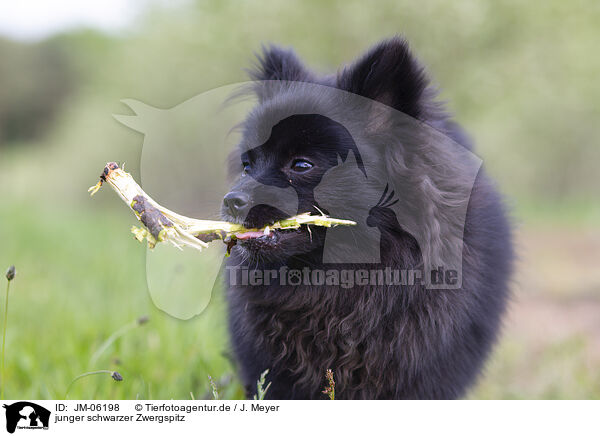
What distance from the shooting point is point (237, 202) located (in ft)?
7.46

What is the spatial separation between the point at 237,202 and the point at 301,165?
0.36 meters

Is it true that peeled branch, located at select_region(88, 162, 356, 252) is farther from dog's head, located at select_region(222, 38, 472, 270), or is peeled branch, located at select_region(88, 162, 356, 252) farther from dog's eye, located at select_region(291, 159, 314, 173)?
dog's eye, located at select_region(291, 159, 314, 173)

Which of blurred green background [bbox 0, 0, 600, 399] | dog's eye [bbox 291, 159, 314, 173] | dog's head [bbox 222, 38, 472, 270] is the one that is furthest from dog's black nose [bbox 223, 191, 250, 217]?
blurred green background [bbox 0, 0, 600, 399]

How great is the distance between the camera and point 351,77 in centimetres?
252

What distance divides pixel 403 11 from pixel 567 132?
7.90 m

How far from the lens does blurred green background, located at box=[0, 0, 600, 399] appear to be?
3484 millimetres

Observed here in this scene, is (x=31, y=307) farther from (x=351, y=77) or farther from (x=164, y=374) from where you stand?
(x=351, y=77)

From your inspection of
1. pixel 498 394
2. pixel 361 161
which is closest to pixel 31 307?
pixel 361 161

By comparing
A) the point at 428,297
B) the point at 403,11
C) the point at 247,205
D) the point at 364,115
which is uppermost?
the point at 403,11

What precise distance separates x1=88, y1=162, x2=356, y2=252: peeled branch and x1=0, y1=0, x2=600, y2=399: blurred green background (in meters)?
0.92

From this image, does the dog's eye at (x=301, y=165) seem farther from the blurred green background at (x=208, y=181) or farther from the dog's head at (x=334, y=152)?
the blurred green background at (x=208, y=181)
